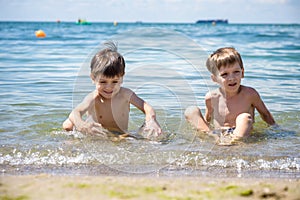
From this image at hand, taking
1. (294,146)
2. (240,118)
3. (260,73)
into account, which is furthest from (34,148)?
(260,73)

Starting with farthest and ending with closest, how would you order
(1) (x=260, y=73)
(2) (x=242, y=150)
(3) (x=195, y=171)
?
1. (1) (x=260, y=73)
2. (2) (x=242, y=150)
3. (3) (x=195, y=171)

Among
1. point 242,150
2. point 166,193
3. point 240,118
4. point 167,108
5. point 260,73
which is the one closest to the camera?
point 166,193

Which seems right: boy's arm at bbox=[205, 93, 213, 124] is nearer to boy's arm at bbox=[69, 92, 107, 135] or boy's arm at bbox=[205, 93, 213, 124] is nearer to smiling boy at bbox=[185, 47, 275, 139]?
smiling boy at bbox=[185, 47, 275, 139]

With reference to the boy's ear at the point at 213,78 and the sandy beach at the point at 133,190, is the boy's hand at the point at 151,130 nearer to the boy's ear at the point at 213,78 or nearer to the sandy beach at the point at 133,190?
the boy's ear at the point at 213,78

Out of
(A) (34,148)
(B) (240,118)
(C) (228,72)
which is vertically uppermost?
(C) (228,72)

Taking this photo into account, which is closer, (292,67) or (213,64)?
(213,64)

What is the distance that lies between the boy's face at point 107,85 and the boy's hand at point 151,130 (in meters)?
0.50

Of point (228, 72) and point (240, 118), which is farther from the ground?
point (228, 72)

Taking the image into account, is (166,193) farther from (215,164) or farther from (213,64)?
(213,64)

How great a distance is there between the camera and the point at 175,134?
4.52 meters

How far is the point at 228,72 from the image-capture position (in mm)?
4641

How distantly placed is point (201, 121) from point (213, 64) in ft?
2.13

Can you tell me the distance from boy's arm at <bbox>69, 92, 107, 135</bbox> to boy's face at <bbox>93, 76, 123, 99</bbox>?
16 cm

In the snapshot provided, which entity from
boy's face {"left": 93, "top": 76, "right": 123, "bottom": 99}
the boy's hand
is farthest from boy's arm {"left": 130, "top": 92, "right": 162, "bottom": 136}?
boy's face {"left": 93, "top": 76, "right": 123, "bottom": 99}
